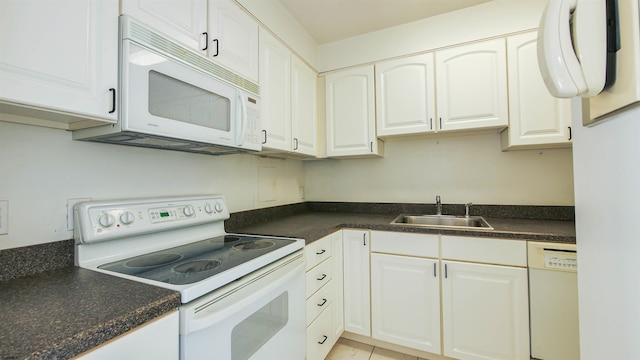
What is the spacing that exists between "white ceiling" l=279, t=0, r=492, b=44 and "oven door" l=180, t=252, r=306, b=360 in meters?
1.65

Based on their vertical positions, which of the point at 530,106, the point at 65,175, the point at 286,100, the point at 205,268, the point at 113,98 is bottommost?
the point at 205,268

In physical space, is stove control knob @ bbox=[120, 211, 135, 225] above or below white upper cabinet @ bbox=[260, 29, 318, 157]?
below

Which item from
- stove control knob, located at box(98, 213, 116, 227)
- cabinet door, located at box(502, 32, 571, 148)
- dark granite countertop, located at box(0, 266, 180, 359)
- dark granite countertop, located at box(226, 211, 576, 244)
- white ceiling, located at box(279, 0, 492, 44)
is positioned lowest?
dark granite countertop, located at box(0, 266, 180, 359)

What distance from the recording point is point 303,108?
6.81ft

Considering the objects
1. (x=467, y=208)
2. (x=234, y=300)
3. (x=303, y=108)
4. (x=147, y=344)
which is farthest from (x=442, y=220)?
(x=147, y=344)

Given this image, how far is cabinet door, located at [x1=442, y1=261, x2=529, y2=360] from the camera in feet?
4.84

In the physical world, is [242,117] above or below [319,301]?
above

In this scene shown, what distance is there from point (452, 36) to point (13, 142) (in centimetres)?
239

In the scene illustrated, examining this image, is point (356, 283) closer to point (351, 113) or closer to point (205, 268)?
point (205, 268)

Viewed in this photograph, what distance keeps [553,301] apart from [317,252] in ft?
4.14

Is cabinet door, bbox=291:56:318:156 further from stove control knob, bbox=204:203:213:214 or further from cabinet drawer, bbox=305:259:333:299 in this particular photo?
cabinet drawer, bbox=305:259:333:299

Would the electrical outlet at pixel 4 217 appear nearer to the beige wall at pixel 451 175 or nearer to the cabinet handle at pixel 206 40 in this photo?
the cabinet handle at pixel 206 40

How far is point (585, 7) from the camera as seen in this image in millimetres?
529

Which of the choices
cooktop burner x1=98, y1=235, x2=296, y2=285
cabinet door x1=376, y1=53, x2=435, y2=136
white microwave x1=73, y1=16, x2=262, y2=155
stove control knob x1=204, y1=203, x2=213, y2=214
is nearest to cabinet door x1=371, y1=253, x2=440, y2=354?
cooktop burner x1=98, y1=235, x2=296, y2=285
